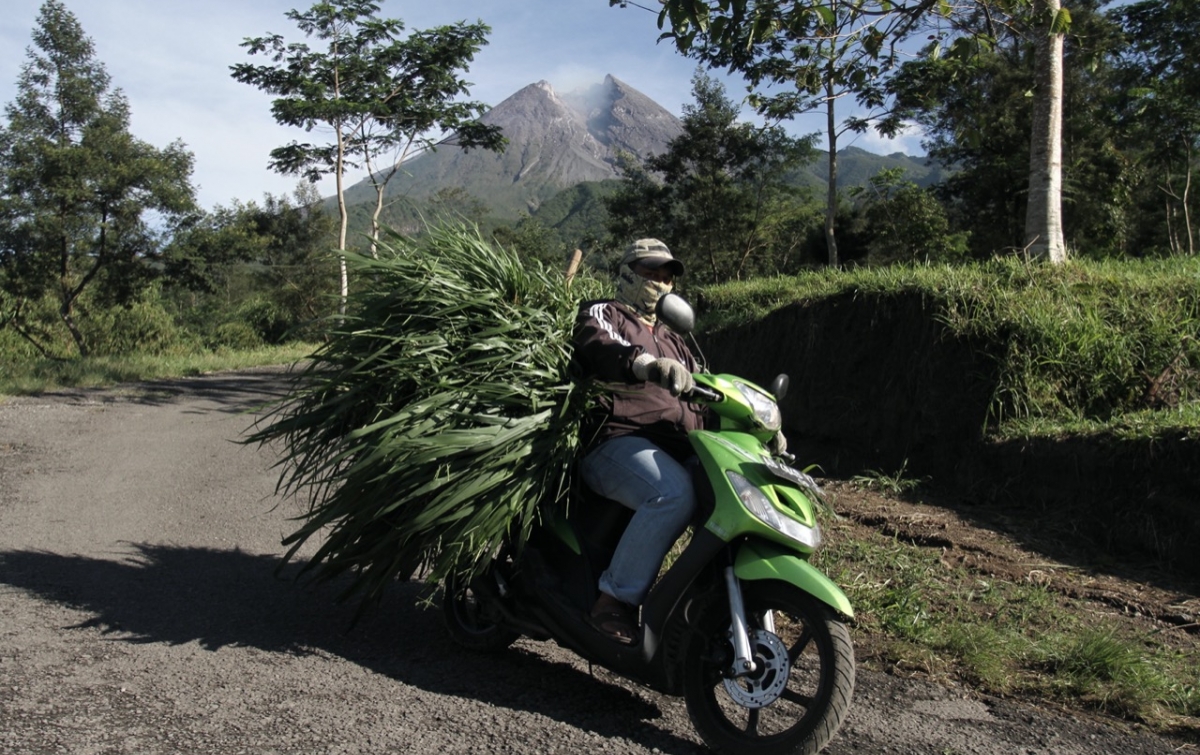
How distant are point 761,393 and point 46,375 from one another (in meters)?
16.0

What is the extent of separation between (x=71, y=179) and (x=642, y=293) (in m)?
26.8

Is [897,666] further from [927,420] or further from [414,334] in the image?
[927,420]

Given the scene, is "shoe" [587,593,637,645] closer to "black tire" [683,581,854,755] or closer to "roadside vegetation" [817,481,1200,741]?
"black tire" [683,581,854,755]

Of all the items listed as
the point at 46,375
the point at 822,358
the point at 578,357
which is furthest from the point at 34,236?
the point at 578,357

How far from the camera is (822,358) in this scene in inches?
311

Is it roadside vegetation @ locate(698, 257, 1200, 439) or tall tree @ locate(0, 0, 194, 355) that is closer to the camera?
roadside vegetation @ locate(698, 257, 1200, 439)

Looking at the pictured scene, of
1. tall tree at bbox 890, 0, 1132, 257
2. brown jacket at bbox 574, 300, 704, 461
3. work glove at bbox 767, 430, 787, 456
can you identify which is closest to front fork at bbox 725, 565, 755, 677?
work glove at bbox 767, 430, 787, 456

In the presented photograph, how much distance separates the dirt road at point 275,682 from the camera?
327 cm

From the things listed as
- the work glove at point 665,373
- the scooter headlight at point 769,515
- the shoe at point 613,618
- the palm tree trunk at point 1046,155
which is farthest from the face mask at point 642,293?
the palm tree trunk at point 1046,155

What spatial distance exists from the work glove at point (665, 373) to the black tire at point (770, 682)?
2.45 ft

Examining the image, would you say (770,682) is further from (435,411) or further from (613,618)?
(435,411)

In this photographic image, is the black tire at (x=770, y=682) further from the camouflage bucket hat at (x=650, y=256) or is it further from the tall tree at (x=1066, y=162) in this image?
the tall tree at (x=1066, y=162)

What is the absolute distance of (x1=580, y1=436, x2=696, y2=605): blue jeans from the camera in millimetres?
→ 3570

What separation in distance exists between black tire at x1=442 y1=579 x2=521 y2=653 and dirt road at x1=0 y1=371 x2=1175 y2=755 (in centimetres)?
7
